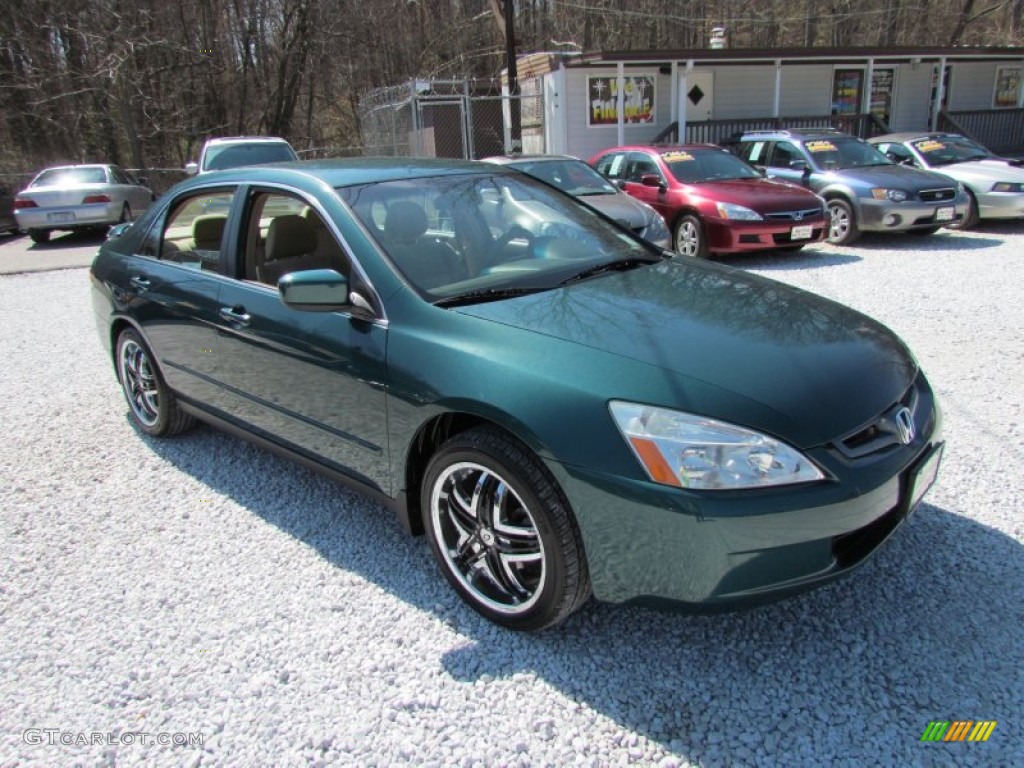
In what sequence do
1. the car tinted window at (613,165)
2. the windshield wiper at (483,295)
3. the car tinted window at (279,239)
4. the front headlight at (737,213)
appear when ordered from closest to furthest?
the windshield wiper at (483,295) < the car tinted window at (279,239) < the front headlight at (737,213) < the car tinted window at (613,165)

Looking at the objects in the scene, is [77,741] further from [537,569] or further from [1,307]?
[1,307]

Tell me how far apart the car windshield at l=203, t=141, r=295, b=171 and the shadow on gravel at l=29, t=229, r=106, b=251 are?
3.28 m

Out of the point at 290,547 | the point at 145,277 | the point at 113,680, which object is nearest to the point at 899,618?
the point at 290,547

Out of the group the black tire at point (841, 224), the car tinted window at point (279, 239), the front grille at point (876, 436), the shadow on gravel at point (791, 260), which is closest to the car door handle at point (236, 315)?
the car tinted window at point (279, 239)

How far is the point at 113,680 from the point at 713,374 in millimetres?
2217

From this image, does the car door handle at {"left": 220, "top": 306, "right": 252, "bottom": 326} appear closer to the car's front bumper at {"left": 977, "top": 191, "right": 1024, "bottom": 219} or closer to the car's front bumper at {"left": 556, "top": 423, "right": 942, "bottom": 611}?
the car's front bumper at {"left": 556, "top": 423, "right": 942, "bottom": 611}

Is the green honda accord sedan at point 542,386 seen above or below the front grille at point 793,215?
above

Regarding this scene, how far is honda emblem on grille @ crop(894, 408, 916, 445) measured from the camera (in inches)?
92.3

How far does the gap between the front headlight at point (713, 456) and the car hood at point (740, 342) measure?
50 millimetres

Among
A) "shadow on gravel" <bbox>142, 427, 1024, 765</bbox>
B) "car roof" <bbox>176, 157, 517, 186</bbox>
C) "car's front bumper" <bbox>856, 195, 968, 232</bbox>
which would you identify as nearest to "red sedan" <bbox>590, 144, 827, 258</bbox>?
"car's front bumper" <bbox>856, 195, 968, 232</bbox>

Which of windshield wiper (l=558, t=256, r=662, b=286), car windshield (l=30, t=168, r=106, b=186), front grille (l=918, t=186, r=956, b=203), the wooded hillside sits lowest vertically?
front grille (l=918, t=186, r=956, b=203)

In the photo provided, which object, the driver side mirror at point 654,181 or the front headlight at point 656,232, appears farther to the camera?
the driver side mirror at point 654,181

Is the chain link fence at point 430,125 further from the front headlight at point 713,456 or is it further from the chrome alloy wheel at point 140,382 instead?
the front headlight at point 713,456

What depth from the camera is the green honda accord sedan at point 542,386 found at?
2088 mm
